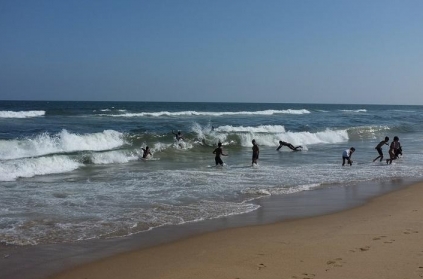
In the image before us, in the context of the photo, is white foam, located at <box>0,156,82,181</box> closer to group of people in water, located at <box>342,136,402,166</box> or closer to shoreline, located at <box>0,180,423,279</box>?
shoreline, located at <box>0,180,423,279</box>

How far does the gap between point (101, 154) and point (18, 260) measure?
46.7 feet

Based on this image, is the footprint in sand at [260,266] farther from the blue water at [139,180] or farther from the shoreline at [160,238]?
the blue water at [139,180]

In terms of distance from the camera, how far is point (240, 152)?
25.8m

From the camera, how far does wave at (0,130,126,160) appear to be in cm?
2175

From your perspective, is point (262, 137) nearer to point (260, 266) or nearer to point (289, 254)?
point (289, 254)

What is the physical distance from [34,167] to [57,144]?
8409 mm

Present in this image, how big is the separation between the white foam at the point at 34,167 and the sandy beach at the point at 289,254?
30.9 ft

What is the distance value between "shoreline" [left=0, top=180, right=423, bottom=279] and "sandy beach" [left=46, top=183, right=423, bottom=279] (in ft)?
0.29

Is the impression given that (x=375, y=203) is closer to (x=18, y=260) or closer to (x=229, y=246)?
(x=229, y=246)

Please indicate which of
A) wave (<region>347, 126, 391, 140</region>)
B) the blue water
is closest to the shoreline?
the blue water

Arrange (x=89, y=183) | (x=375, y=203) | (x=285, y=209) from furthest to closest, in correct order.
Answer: (x=89, y=183), (x=375, y=203), (x=285, y=209)

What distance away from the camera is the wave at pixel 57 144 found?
71.4ft

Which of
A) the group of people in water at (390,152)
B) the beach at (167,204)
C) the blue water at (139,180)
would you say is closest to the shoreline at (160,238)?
the beach at (167,204)

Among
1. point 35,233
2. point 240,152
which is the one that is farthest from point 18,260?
point 240,152
